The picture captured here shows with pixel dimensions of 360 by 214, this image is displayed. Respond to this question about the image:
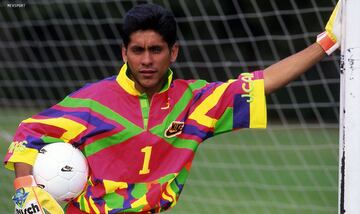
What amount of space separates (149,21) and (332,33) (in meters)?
0.64

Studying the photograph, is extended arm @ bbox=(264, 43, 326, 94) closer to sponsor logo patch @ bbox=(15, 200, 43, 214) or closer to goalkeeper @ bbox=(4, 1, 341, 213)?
goalkeeper @ bbox=(4, 1, 341, 213)

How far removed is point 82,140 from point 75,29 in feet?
19.5

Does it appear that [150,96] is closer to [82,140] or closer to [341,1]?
[82,140]

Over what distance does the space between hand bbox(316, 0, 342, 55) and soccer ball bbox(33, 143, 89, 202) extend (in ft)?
3.14

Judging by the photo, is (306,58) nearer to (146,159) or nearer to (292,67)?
(292,67)

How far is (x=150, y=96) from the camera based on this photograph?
340 centimetres

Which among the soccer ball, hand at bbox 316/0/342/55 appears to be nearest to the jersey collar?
the soccer ball

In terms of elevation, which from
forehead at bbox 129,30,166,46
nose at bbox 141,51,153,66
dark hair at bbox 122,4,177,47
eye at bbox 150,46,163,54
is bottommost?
nose at bbox 141,51,153,66

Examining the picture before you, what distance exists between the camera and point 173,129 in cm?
339

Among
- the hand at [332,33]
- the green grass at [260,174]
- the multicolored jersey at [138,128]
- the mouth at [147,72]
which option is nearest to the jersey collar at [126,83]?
the multicolored jersey at [138,128]

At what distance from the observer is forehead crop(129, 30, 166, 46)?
10.6ft
